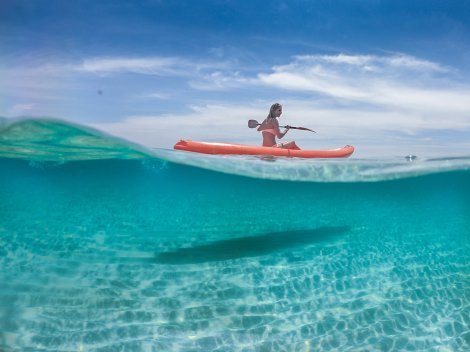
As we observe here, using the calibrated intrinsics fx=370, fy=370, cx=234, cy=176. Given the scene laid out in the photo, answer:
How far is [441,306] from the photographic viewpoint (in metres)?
8.16

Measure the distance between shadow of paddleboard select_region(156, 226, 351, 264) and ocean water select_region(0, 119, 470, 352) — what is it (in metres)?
0.08

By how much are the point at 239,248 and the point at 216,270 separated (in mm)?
3713

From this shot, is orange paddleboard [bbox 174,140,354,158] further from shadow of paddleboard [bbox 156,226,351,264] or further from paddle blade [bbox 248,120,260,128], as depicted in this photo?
shadow of paddleboard [bbox 156,226,351,264]

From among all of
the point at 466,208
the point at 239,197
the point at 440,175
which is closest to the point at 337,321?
the point at 440,175

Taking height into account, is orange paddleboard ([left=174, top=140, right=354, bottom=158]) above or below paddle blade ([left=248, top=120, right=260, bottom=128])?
below

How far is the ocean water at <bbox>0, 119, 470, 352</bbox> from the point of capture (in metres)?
6.94

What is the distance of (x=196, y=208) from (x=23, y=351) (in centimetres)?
2066

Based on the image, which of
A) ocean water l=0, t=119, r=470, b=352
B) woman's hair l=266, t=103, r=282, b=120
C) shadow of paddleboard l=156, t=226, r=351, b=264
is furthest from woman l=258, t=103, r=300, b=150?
shadow of paddleboard l=156, t=226, r=351, b=264

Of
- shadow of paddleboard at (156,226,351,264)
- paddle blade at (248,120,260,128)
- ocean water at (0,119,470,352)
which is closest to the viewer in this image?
ocean water at (0,119,470,352)

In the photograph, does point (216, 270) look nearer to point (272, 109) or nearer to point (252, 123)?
point (252, 123)

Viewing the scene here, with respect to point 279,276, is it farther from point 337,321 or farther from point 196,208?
point 196,208

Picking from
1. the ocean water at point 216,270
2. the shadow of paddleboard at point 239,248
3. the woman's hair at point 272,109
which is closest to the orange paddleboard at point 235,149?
the ocean water at point 216,270

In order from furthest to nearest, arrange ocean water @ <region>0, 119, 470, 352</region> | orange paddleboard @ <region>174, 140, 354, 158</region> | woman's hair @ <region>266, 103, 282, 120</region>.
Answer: woman's hair @ <region>266, 103, 282, 120</region>, orange paddleboard @ <region>174, 140, 354, 158</region>, ocean water @ <region>0, 119, 470, 352</region>

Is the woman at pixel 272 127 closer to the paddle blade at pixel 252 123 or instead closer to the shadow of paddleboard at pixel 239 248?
the paddle blade at pixel 252 123
